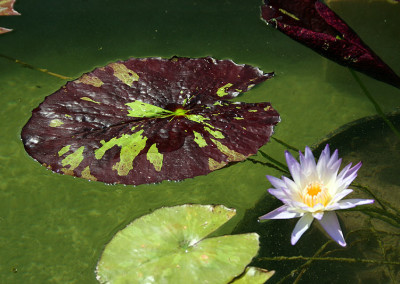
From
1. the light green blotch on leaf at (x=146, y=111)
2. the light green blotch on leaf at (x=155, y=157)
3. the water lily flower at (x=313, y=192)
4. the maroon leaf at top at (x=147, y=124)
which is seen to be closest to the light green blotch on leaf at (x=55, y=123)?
the maroon leaf at top at (x=147, y=124)

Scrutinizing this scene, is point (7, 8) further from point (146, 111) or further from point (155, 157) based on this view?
point (155, 157)

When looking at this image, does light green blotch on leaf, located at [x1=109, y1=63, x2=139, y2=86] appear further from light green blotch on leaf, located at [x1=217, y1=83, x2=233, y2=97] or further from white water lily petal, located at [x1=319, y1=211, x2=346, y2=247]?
white water lily petal, located at [x1=319, y1=211, x2=346, y2=247]

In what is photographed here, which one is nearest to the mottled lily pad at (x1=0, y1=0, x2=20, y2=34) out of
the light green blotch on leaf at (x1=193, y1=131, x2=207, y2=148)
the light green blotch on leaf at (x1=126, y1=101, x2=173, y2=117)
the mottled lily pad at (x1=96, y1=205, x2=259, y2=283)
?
the light green blotch on leaf at (x1=126, y1=101, x2=173, y2=117)

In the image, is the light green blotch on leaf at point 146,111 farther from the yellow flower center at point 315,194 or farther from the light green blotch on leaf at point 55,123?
the yellow flower center at point 315,194

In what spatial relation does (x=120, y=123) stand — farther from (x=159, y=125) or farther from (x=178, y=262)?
(x=178, y=262)

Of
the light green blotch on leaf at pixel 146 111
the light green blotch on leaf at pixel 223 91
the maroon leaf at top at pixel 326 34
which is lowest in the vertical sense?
the light green blotch on leaf at pixel 146 111

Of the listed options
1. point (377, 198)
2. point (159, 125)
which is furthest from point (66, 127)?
point (377, 198)
